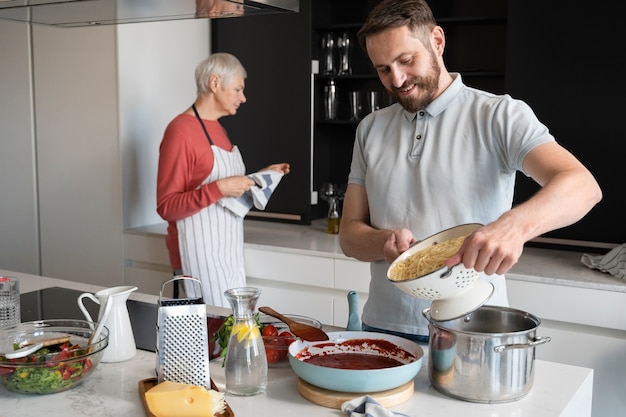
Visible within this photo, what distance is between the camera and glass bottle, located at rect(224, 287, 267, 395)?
1400mm

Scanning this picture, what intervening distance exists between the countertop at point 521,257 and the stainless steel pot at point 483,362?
4.16 ft

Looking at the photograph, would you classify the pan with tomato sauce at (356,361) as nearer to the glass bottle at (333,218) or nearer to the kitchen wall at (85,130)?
the glass bottle at (333,218)

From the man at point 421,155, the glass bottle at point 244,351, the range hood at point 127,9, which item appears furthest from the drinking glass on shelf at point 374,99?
the glass bottle at point 244,351

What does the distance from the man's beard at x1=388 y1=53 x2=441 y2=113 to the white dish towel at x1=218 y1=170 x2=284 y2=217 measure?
1.28 meters

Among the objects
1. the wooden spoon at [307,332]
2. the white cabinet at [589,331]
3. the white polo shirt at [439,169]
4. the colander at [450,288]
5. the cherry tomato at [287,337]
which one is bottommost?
the white cabinet at [589,331]

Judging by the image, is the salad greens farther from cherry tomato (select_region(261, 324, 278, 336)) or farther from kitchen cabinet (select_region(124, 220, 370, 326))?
kitchen cabinet (select_region(124, 220, 370, 326))

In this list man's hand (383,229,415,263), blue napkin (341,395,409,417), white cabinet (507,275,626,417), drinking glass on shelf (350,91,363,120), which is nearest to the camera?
blue napkin (341,395,409,417)

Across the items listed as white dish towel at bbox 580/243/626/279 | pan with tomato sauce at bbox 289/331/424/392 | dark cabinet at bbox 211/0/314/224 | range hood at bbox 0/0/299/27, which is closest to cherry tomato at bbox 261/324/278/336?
pan with tomato sauce at bbox 289/331/424/392

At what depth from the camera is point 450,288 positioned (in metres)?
1.34

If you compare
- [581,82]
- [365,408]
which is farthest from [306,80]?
[365,408]

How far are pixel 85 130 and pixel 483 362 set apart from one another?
9.20ft

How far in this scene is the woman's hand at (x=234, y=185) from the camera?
291 centimetres

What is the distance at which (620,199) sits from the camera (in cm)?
295

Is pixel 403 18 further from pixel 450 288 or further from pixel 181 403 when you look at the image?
pixel 181 403
